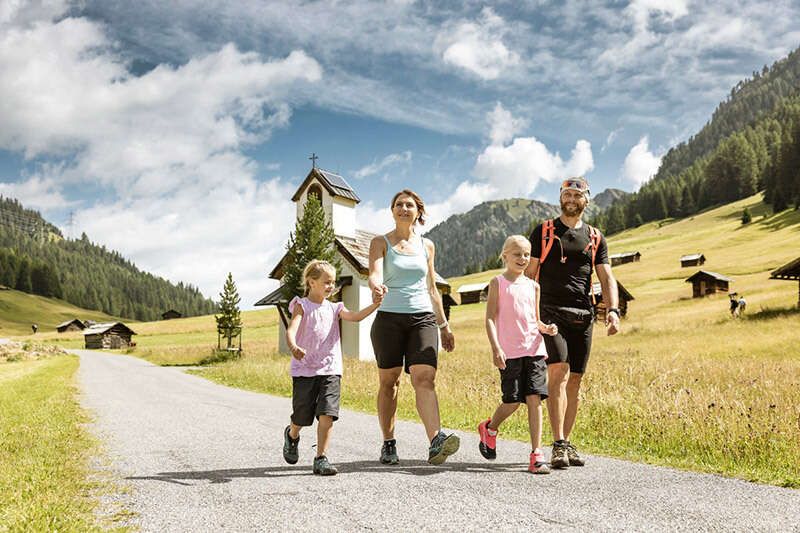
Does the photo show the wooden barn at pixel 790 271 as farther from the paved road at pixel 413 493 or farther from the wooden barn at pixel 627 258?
the wooden barn at pixel 627 258

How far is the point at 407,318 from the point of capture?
18.5 ft

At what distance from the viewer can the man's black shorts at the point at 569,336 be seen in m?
5.66

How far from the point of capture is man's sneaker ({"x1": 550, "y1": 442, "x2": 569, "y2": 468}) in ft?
17.8

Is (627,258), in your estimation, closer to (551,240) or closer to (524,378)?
(551,240)

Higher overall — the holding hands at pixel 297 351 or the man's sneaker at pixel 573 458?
the holding hands at pixel 297 351

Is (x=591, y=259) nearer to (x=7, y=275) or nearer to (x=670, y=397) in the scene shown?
(x=670, y=397)

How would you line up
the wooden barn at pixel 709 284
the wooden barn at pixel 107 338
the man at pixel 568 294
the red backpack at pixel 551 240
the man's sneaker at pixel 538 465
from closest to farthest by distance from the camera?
the man's sneaker at pixel 538 465
the man at pixel 568 294
the red backpack at pixel 551 240
the wooden barn at pixel 709 284
the wooden barn at pixel 107 338

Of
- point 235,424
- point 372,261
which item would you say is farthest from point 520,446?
point 235,424

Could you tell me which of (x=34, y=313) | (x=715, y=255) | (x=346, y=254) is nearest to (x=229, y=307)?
(x=346, y=254)

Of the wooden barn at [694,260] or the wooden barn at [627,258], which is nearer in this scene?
the wooden barn at [694,260]

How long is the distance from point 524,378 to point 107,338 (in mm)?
96877

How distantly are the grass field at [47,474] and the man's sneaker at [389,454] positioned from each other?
8.27ft

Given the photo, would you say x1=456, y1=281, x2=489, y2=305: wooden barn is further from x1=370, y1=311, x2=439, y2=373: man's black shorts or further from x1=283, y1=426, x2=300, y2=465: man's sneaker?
x1=283, y1=426, x2=300, y2=465: man's sneaker

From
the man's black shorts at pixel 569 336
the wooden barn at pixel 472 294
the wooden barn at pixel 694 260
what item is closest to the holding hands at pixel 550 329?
the man's black shorts at pixel 569 336
